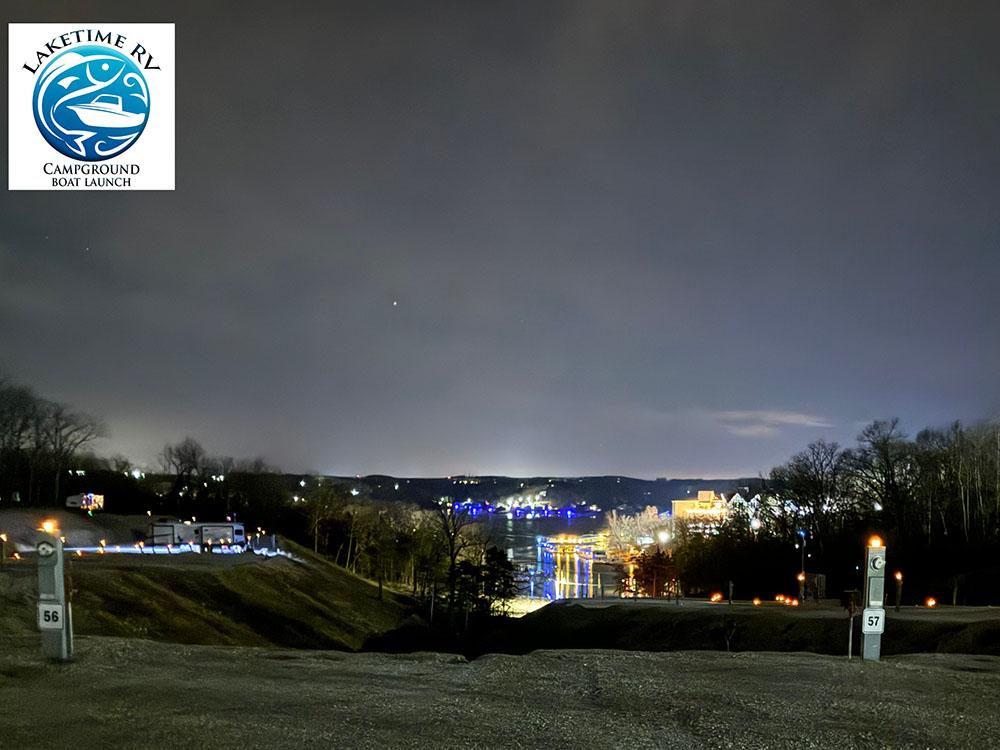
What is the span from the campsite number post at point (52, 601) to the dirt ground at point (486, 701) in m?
0.33

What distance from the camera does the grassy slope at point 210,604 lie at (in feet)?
96.1

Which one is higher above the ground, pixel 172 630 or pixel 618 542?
pixel 172 630

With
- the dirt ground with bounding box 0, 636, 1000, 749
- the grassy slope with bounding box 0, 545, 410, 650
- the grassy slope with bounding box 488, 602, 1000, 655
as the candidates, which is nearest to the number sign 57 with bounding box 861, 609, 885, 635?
the dirt ground with bounding box 0, 636, 1000, 749

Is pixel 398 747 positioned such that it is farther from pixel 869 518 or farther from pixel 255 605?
pixel 869 518

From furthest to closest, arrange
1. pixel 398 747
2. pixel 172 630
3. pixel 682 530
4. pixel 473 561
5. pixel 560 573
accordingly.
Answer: pixel 560 573 < pixel 682 530 < pixel 473 561 < pixel 172 630 < pixel 398 747

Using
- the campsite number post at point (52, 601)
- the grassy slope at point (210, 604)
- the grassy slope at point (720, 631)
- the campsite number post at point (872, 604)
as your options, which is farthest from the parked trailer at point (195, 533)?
the campsite number post at point (872, 604)

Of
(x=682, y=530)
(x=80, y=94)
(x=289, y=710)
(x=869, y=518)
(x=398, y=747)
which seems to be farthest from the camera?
(x=682, y=530)

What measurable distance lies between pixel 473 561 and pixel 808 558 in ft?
103

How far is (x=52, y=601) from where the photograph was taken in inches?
503

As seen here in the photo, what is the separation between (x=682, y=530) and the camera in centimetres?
8925

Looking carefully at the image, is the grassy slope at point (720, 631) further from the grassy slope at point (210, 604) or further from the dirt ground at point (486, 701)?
the dirt ground at point (486, 701)

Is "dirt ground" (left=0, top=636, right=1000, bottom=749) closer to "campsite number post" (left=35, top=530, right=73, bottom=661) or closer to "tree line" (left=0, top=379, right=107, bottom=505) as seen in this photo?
"campsite number post" (left=35, top=530, right=73, bottom=661)

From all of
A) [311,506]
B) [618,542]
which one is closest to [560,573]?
[618,542]

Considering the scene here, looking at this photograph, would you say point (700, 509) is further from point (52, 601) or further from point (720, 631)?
point (52, 601)
